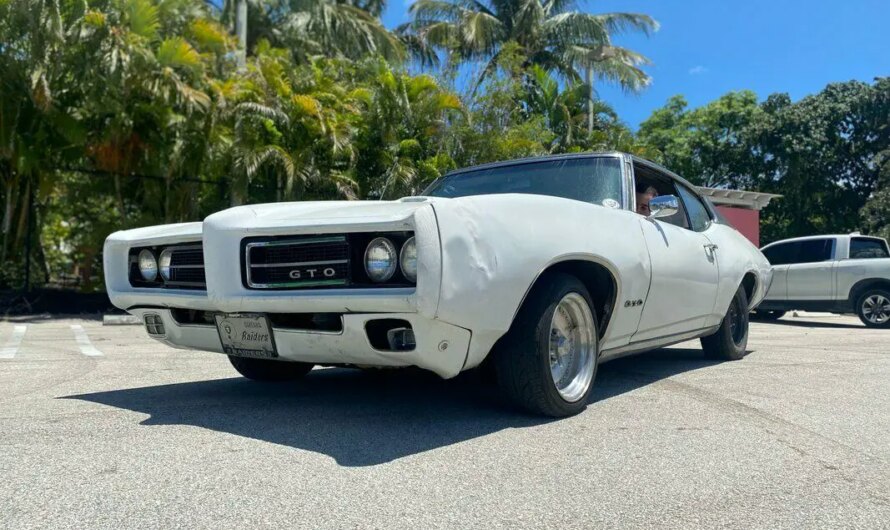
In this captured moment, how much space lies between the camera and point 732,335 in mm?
6383

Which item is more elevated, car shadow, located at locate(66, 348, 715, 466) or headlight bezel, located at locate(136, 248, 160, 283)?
headlight bezel, located at locate(136, 248, 160, 283)

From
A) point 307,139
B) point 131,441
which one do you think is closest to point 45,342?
point 131,441

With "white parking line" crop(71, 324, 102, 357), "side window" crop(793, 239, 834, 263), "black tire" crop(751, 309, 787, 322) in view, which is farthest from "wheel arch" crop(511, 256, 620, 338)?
"black tire" crop(751, 309, 787, 322)

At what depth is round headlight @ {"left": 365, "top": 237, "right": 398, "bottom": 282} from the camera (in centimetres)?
321

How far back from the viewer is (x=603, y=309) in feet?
13.9

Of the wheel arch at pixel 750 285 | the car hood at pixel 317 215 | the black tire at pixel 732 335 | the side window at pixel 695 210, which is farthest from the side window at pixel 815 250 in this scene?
the car hood at pixel 317 215

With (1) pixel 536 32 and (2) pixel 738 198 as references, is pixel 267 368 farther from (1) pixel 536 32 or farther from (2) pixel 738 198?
(1) pixel 536 32

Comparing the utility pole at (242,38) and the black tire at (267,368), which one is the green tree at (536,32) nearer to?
the utility pole at (242,38)

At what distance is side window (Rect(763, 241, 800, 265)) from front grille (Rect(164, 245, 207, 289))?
11534mm

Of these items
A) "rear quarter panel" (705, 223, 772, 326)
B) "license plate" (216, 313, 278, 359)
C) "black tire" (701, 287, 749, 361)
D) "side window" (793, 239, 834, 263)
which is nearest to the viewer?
"license plate" (216, 313, 278, 359)

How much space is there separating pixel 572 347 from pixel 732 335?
117 inches

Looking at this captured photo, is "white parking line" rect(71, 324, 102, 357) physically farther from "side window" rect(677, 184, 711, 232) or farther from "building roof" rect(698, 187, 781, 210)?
"building roof" rect(698, 187, 781, 210)

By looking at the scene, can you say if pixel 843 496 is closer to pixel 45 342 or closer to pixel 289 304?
pixel 289 304

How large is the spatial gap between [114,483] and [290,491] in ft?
2.21
